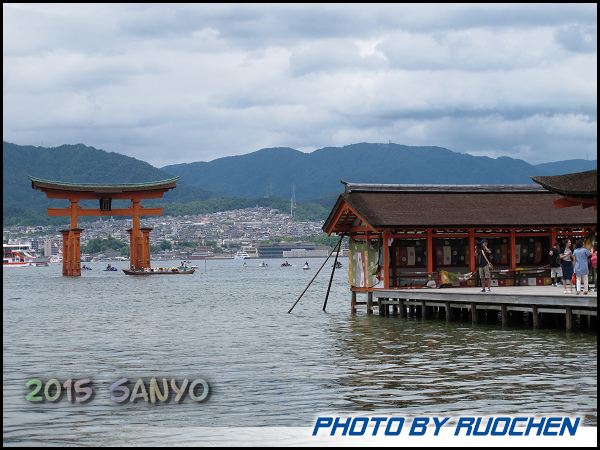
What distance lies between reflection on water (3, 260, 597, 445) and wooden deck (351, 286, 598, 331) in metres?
0.63

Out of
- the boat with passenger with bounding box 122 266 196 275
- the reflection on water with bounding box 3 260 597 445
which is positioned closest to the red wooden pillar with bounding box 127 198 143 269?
the boat with passenger with bounding box 122 266 196 275

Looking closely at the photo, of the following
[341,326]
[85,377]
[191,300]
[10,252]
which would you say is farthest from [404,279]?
[10,252]

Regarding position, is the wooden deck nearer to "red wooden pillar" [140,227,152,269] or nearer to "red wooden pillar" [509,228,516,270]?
"red wooden pillar" [509,228,516,270]

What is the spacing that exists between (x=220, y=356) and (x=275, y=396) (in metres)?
5.56

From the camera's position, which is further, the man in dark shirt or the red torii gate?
the red torii gate

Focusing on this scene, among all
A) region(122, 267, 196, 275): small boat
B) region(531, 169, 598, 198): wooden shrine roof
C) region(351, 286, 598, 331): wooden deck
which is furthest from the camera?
region(122, 267, 196, 275): small boat

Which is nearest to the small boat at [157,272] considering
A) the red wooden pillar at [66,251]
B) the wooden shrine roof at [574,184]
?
the red wooden pillar at [66,251]

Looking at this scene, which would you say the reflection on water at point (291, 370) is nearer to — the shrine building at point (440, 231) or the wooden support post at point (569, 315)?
the wooden support post at point (569, 315)

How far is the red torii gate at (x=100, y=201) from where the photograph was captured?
272 ft

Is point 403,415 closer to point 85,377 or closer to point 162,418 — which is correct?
→ point 162,418

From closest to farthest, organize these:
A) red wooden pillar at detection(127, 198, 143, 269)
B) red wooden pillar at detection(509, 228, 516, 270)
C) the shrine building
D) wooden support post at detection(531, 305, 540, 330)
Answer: wooden support post at detection(531, 305, 540, 330), the shrine building, red wooden pillar at detection(509, 228, 516, 270), red wooden pillar at detection(127, 198, 143, 269)

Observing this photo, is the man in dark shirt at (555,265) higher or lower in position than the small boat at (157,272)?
higher

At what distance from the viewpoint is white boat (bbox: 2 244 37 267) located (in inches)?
5861

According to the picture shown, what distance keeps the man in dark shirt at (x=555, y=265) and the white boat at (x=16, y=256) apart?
135m
